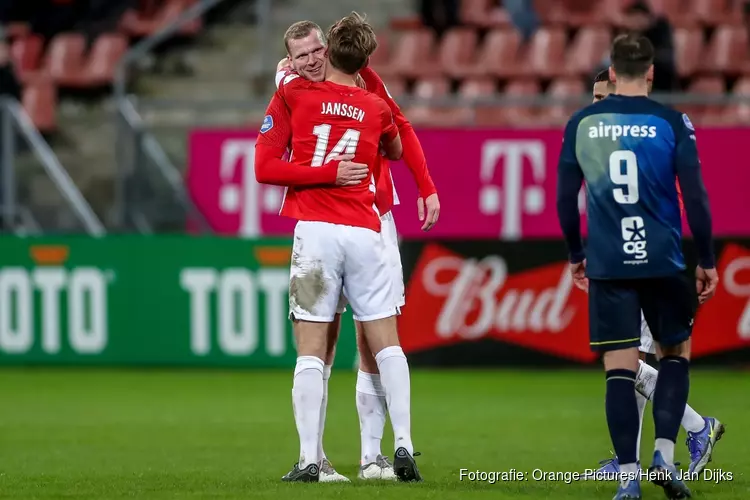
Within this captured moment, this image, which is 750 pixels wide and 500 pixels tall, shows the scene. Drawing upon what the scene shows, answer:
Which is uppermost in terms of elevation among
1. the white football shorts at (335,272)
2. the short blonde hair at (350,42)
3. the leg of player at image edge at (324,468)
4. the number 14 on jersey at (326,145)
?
the short blonde hair at (350,42)

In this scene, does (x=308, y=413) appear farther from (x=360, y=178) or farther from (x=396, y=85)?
(x=396, y=85)

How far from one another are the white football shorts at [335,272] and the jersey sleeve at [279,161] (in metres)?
0.22

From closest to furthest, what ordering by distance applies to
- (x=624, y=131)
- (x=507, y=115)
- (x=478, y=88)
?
(x=624, y=131)
(x=507, y=115)
(x=478, y=88)

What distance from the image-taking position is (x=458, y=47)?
18078 millimetres

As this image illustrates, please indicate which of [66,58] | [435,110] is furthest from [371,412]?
[66,58]

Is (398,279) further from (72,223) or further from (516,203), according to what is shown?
(72,223)

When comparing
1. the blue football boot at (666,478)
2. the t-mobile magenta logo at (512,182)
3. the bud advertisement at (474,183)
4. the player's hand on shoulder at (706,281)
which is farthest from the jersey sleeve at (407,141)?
the t-mobile magenta logo at (512,182)

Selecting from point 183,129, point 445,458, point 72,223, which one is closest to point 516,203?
point 183,129

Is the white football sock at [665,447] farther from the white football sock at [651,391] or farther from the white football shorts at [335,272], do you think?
the white football shorts at [335,272]

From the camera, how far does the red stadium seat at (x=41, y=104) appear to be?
18.2 meters

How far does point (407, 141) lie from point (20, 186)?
366 inches

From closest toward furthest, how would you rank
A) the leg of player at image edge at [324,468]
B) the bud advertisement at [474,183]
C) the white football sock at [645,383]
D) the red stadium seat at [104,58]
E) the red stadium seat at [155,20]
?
the leg of player at image edge at [324,468] → the white football sock at [645,383] → the bud advertisement at [474,183] → the red stadium seat at [104,58] → the red stadium seat at [155,20]

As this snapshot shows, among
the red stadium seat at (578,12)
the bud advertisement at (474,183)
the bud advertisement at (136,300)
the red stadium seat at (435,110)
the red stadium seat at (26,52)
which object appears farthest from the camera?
the red stadium seat at (26,52)

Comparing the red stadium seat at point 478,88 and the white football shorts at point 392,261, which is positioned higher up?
the red stadium seat at point 478,88
